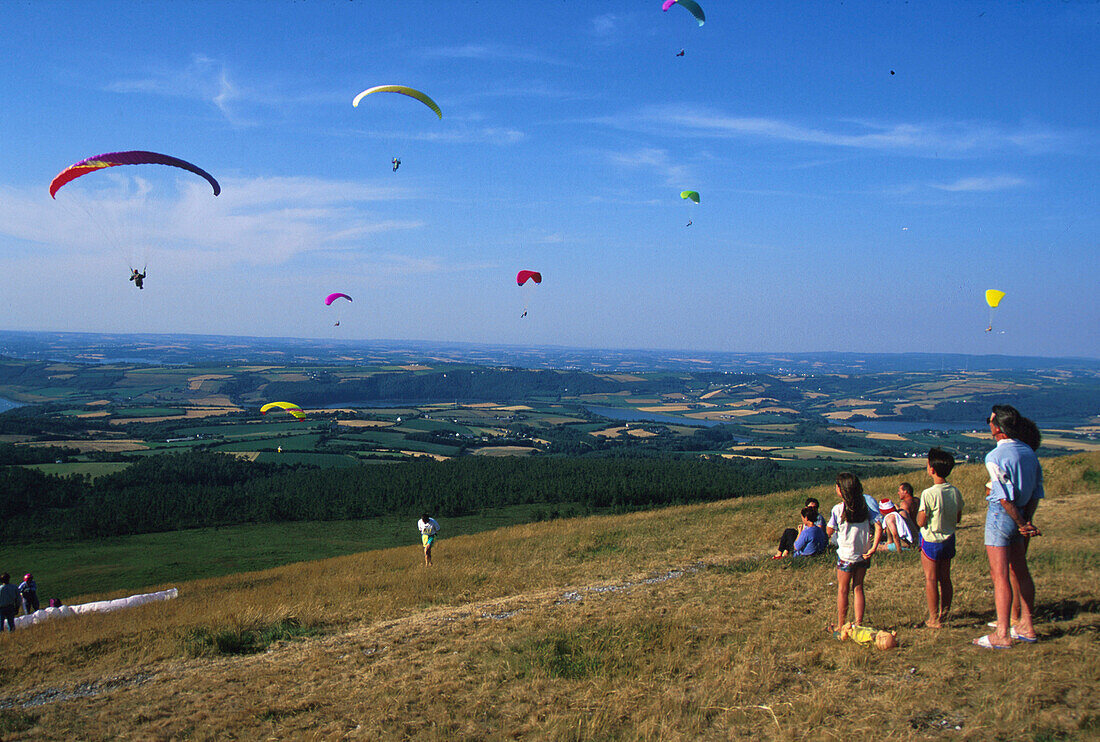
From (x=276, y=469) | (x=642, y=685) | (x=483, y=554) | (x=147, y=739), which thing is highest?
(x=642, y=685)

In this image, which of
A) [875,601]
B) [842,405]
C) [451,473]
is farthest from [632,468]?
[842,405]

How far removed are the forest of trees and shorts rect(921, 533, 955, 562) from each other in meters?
41.0

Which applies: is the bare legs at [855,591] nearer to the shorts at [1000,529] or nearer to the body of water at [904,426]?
the shorts at [1000,529]

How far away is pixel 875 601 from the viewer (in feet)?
27.3

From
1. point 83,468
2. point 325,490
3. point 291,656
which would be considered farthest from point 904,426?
point 291,656

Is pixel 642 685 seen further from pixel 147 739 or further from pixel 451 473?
pixel 451 473

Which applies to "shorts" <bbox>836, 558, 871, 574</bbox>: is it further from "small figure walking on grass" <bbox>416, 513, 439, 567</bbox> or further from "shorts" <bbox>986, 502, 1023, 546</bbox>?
"small figure walking on grass" <bbox>416, 513, 439, 567</bbox>

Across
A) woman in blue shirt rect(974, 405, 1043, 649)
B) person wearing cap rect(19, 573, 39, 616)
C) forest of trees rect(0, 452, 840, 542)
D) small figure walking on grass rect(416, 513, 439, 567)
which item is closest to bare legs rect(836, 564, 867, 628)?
woman in blue shirt rect(974, 405, 1043, 649)

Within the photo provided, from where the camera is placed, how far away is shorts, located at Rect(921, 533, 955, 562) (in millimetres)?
6344

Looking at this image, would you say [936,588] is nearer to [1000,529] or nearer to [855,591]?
[855,591]

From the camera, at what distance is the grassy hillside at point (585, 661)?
5.29 meters

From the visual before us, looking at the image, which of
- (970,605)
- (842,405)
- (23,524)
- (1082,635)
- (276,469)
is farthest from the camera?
(842,405)

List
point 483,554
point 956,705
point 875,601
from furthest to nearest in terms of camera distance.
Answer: point 483,554 → point 875,601 → point 956,705

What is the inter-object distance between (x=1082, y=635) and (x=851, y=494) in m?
2.43
